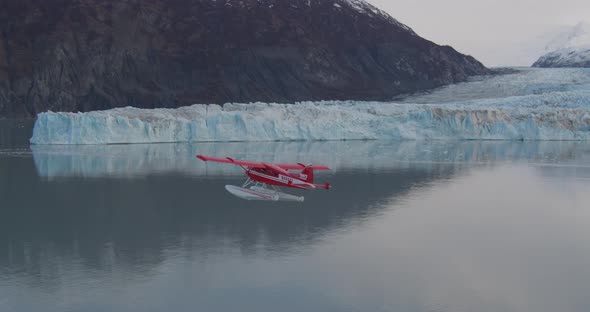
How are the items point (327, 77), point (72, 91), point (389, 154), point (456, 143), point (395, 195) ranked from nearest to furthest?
point (395, 195) < point (389, 154) < point (456, 143) < point (72, 91) < point (327, 77)

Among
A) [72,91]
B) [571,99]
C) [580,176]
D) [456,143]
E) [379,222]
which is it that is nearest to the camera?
[379,222]

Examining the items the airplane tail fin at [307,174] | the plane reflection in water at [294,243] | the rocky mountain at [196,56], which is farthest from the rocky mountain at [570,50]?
the airplane tail fin at [307,174]

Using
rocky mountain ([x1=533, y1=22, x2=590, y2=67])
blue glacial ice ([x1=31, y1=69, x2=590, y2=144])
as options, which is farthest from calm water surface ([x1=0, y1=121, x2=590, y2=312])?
rocky mountain ([x1=533, y1=22, x2=590, y2=67])

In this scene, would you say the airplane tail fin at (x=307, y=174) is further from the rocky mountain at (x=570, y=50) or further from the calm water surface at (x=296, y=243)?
the rocky mountain at (x=570, y=50)

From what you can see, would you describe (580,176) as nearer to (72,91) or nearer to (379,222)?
(379,222)

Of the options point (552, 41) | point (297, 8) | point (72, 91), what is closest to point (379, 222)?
point (72, 91)

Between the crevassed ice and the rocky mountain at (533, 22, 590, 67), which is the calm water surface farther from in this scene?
the rocky mountain at (533, 22, 590, 67)

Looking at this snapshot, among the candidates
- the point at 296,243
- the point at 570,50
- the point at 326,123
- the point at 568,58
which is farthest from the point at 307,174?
the point at 570,50
